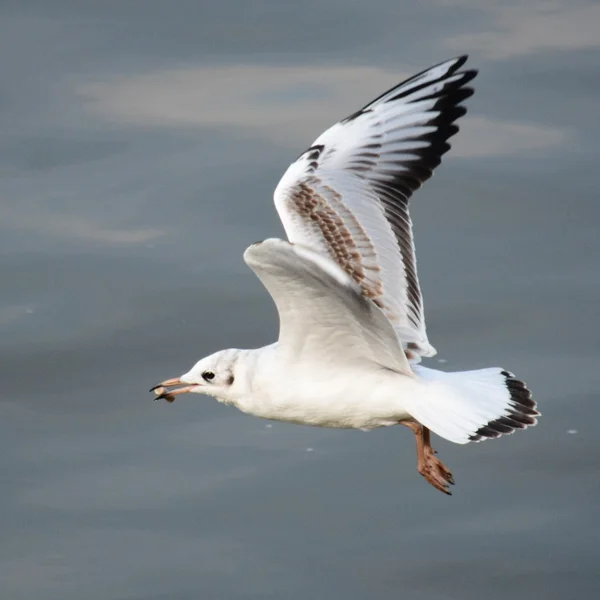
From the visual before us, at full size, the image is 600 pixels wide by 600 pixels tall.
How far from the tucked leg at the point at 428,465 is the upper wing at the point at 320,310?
0.36 metres

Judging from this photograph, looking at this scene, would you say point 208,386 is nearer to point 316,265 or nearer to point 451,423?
point 451,423

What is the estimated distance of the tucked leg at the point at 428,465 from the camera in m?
6.73

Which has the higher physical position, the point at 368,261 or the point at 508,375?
the point at 368,261

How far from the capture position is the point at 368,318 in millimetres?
6148

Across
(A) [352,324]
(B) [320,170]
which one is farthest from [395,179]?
(A) [352,324]

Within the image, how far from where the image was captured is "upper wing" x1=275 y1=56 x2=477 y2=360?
6.91m

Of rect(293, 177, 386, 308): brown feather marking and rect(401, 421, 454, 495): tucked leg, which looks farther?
rect(293, 177, 386, 308): brown feather marking

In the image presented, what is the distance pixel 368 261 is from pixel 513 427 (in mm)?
1211

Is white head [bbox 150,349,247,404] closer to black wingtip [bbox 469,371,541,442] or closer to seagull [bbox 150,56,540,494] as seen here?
seagull [bbox 150,56,540,494]

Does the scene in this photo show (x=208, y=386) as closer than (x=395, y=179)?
Yes

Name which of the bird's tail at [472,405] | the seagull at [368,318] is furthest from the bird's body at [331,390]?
the bird's tail at [472,405]

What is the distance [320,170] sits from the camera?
7.33 metres

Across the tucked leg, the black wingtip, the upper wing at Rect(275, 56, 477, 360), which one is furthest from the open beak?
the black wingtip

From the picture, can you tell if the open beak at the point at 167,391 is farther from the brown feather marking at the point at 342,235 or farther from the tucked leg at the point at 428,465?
the tucked leg at the point at 428,465
